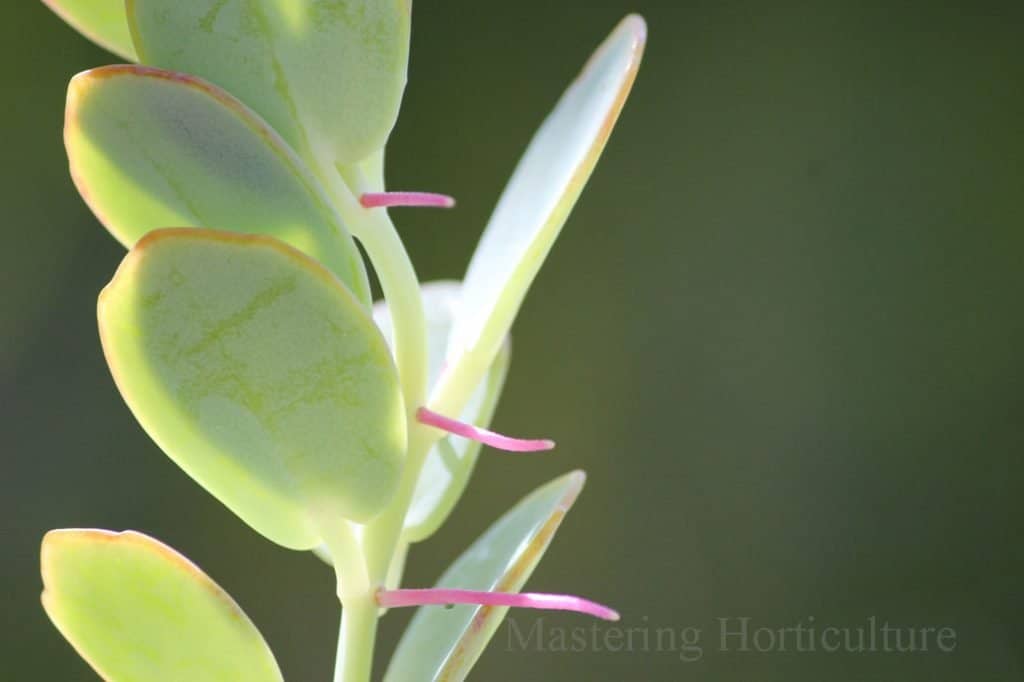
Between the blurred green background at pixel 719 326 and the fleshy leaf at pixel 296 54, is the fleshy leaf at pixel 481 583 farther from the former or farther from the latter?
the blurred green background at pixel 719 326

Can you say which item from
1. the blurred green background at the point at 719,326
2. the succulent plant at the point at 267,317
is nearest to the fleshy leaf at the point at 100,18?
the succulent plant at the point at 267,317

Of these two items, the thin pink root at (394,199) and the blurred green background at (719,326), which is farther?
the blurred green background at (719,326)

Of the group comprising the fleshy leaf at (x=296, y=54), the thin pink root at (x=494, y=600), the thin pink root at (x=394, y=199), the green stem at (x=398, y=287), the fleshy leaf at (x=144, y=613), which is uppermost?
the fleshy leaf at (x=296, y=54)

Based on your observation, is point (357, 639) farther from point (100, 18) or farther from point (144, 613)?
point (100, 18)

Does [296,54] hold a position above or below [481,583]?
above

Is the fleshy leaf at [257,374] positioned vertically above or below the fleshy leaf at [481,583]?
above

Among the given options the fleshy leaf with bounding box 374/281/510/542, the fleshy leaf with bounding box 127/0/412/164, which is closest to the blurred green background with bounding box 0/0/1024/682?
the fleshy leaf with bounding box 374/281/510/542

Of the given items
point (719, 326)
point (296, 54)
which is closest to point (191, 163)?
point (296, 54)

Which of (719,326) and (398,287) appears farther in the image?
(719,326)
